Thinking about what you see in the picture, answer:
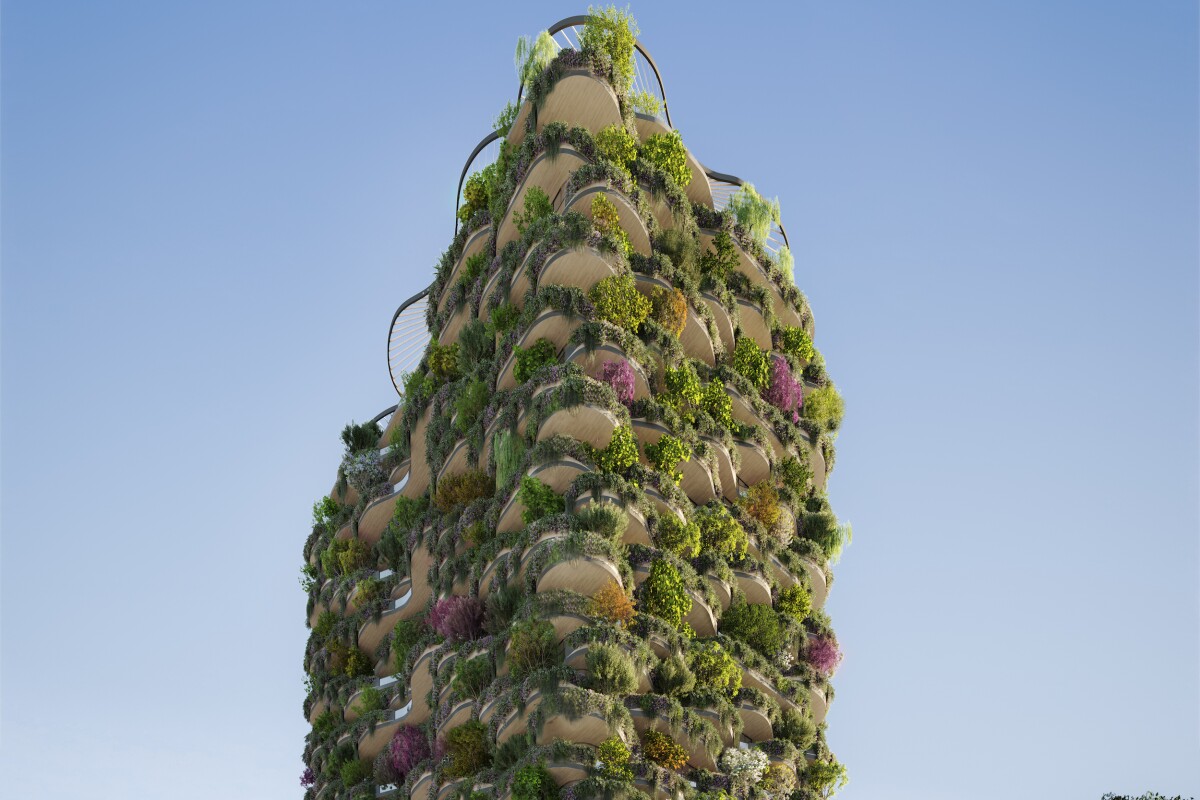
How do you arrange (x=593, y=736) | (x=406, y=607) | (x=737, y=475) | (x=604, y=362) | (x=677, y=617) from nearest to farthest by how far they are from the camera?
(x=593, y=736)
(x=677, y=617)
(x=604, y=362)
(x=737, y=475)
(x=406, y=607)

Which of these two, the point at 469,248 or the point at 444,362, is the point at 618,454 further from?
the point at 469,248

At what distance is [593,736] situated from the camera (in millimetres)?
39281

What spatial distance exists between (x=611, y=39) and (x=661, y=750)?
2711cm

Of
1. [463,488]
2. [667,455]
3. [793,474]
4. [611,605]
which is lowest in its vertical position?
[611,605]

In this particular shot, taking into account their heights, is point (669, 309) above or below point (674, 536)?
above

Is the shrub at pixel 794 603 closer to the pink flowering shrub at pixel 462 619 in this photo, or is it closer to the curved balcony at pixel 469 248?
the pink flowering shrub at pixel 462 619

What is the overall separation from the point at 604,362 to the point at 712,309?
872 cm

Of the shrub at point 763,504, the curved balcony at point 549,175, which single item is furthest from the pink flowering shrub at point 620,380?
the curved balcony at point 549,175

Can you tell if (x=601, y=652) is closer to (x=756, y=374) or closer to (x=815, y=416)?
(x=756, y=374)

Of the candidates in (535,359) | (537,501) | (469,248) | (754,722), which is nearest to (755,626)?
(754,722)

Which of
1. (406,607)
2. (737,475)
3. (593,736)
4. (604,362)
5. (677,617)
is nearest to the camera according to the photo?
(593,736)

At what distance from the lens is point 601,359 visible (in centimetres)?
4694

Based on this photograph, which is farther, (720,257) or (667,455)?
(720,257)

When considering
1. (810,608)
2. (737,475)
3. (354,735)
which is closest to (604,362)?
(737,475)
